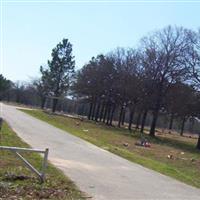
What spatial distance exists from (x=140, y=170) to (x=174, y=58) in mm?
38961

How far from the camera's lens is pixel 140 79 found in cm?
6394

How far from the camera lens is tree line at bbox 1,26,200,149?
5191 centimetres

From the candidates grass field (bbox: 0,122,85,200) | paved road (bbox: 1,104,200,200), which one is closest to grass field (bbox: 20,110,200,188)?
paved road (bbox: 1,104,200,200)

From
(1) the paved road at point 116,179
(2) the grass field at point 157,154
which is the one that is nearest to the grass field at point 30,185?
(1) the paved road at point 116,179

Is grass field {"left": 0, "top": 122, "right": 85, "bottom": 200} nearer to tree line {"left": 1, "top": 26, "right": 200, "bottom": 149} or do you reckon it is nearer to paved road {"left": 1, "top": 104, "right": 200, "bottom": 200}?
paved road {"left": 1, "top": 104, "right": 200, "bottom": 200}

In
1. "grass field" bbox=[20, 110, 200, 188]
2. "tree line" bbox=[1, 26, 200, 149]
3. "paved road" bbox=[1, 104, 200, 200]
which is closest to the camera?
"paved road" bbox=[1, 104, 200, 200]

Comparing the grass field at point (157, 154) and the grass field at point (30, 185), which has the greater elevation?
the grass field at point (157, 154)

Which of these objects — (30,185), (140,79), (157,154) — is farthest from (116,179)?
(140,79)

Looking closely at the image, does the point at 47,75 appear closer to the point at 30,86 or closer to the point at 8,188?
the point at 30,86

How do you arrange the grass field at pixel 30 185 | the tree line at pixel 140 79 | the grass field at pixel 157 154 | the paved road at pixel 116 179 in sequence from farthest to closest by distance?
1. the tree line at pixel 140 79
2. the grass field at pixel 157 154
3. the paved road at pixel 116 179
4. the grass field at pixel 30 185

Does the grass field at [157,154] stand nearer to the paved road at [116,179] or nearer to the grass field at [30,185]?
the paved road at [116,179]

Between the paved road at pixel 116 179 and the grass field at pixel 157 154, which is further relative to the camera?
the grass field at pixel 157 154

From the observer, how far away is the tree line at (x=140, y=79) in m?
51.9

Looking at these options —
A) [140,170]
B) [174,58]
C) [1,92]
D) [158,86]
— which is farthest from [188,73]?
[1,92]
